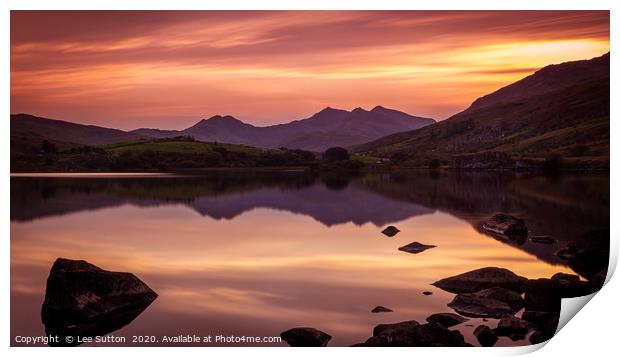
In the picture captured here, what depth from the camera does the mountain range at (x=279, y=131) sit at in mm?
14305

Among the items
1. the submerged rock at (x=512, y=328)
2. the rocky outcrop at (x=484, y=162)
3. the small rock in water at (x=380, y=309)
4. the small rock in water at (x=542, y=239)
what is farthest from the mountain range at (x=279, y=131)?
the rocky outcrop at (x=484, y=162)

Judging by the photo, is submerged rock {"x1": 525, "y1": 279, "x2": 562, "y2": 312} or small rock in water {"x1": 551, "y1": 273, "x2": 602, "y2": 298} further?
small rock in water {"x1": 551, "y1": 273, "x2": 602, "y2": 298}

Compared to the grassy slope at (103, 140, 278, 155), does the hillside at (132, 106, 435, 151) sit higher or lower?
higher

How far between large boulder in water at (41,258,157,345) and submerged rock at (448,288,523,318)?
586 centimetres

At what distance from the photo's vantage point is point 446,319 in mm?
10609

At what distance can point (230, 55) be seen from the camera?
45.3ft

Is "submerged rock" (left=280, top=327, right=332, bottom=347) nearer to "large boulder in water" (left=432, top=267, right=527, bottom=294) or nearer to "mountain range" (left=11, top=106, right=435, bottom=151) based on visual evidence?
"large boulder in water" (left=432, top=267, right=527, bottom=294)

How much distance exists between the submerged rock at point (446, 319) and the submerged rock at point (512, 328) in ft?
2.11

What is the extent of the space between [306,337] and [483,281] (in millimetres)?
4440

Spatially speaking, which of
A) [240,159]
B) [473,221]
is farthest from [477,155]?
[240,159]

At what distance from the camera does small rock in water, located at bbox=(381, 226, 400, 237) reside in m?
18.1

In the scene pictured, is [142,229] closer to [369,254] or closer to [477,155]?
[369,254]

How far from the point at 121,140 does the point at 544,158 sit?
29714 millimetres

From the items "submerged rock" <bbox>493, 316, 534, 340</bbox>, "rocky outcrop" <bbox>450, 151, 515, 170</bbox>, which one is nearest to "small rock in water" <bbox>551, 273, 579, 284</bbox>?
"submerged rock" <bbox>493, 316, 534, 340</bbox>
